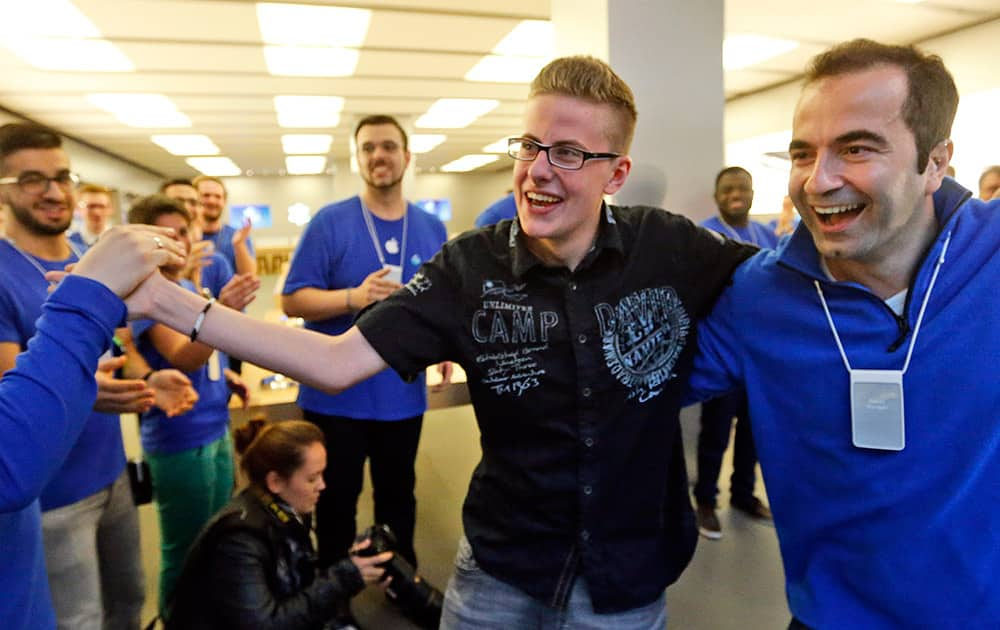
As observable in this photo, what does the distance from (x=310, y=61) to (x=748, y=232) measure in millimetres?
4376

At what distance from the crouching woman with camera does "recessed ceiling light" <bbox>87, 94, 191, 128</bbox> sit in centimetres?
641

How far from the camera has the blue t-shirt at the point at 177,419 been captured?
211 cm

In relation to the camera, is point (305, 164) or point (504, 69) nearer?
point (504, 69)

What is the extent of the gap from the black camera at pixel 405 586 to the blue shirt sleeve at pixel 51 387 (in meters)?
1.28

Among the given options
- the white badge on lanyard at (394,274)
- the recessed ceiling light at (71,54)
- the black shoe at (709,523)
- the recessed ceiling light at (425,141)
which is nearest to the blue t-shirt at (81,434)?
the white badge on lanyard at (394,274)

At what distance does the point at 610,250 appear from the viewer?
121cm

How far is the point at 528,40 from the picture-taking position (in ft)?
16.9

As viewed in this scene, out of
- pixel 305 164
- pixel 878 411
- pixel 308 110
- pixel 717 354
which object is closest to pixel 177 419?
pixel 717 354

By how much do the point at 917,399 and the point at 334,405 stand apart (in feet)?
5.93

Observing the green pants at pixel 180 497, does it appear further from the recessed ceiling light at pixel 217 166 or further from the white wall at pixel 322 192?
the white wall at pixel 322 192

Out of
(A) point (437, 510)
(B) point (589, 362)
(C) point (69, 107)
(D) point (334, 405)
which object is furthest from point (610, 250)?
(C) point (69, 107)

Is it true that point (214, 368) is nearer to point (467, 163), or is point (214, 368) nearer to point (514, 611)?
point (514, 611)

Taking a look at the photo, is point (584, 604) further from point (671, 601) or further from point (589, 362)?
point (671, 601)

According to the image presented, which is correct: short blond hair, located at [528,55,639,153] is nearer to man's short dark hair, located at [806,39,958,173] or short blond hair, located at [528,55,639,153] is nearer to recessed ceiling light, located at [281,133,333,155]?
man's short dark hair, located at [806,39,958,173]
